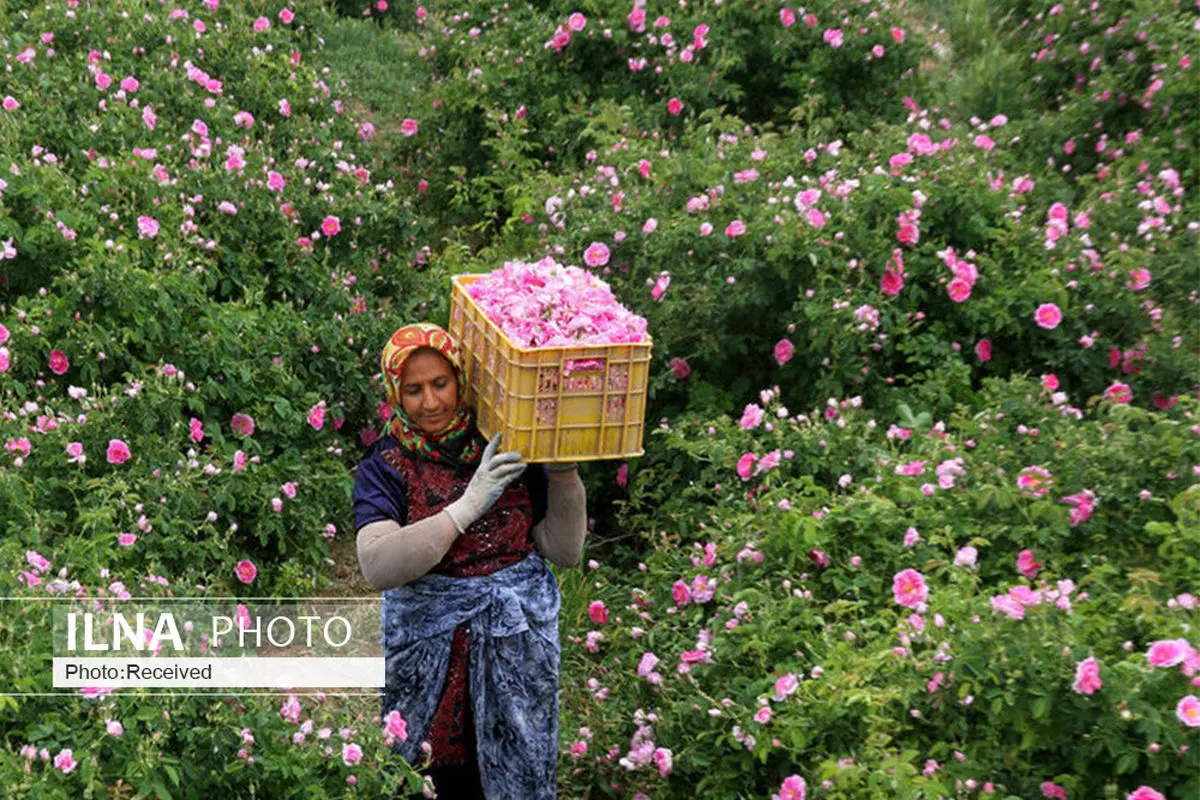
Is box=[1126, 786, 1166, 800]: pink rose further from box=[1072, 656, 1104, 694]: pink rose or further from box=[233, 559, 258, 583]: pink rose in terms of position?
box=[233, 559, 258, 583]: pink rose

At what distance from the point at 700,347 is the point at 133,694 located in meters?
2.49

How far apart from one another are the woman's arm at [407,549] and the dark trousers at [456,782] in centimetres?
56

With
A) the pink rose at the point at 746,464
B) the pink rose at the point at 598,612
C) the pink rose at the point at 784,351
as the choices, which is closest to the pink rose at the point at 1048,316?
the pink rose at the point at 784,351

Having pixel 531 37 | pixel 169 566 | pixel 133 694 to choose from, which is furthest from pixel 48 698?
pixel 531 37

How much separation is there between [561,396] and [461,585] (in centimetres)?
50

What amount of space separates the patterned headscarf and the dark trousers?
2.40ft

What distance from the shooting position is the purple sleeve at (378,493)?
3.02 m

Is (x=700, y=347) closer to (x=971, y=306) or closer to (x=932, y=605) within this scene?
(x=971, y=306)

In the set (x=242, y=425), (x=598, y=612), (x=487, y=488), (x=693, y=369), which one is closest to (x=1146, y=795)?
(x=487, y=488)

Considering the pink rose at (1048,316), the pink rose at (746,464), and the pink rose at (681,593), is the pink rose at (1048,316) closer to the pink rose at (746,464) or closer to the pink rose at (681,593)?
the pink rose at (746,464)

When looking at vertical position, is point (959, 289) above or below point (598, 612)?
above

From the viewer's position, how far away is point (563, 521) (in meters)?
3.16

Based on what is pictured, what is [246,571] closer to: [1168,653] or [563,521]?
[563,521]

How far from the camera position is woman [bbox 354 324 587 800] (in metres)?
3.04
